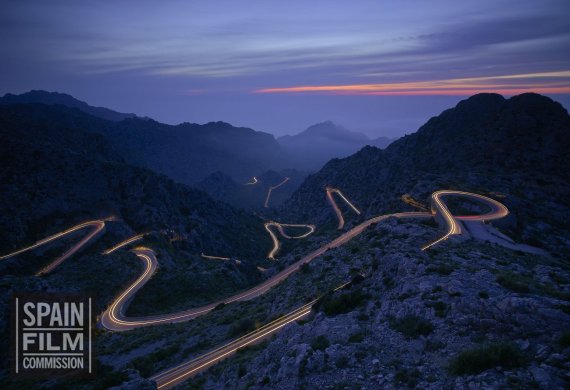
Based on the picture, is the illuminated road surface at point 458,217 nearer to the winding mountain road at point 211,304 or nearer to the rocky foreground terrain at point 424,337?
the winding mountain road at point 211,304

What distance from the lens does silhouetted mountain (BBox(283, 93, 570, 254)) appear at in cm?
8184

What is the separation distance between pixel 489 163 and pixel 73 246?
121677 mm

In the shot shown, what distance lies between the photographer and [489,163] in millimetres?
107812

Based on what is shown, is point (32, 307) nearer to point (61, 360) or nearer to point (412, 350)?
point (61, 360)

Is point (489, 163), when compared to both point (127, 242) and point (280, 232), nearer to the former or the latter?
point (280, 232)

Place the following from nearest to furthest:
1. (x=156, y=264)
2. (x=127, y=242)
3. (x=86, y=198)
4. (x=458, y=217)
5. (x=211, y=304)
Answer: (x=211, y=304) < (x=458, y=217) < (x=156, y=264) < (x=127, y=242) < (x=86, y=198)

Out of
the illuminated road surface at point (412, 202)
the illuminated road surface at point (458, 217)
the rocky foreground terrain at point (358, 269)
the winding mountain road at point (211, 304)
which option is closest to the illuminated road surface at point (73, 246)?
the winding mountain road at point (211, 304)

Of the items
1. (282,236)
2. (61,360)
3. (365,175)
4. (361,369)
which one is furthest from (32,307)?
(365,175)

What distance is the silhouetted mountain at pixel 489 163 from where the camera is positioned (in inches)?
3222

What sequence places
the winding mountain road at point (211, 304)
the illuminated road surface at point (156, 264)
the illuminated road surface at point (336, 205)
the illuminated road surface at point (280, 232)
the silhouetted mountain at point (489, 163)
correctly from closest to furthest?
the winding mountain road at point (211, 304), the illuminated road surface at point (156, 264), the silhouetted mountain at point (489, 163), the illuminated road surface at point (280, 232), the illuminated road surface at point (336, 205)

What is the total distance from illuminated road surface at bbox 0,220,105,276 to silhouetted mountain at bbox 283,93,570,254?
77.2m

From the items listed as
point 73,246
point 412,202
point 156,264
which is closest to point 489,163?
point 412,202

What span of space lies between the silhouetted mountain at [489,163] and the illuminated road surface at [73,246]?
7721cm

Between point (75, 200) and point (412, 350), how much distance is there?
10599cm
